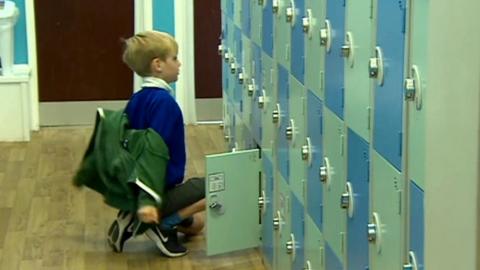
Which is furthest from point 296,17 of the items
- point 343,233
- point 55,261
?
point 55,261

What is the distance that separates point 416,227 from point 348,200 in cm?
41

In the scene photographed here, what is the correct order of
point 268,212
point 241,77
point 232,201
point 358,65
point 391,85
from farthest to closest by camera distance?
point 241,77, point 232,201, point 268,212, point 358,65, point 391,85

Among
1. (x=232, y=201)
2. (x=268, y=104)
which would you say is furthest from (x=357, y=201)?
(x=232, y=201)

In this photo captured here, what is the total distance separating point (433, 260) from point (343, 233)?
1186mm

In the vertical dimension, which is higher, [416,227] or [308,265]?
[416,227]

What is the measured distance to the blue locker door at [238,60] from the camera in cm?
342

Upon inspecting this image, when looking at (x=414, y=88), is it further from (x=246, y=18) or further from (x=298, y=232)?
(x=246, y=18)

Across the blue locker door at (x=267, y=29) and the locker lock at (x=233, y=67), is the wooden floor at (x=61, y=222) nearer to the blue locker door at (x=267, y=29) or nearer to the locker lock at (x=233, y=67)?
the locker lock at (x=233, y=67)

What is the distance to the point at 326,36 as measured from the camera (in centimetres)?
190

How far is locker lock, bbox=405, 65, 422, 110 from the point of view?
1.31 m

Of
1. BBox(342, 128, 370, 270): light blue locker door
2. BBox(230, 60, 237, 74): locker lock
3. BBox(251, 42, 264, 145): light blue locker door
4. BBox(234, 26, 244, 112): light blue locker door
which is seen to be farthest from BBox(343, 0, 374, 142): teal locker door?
BBox(230, 60, 237, 74): locker lock

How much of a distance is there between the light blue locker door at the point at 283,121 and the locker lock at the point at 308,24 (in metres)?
0.31

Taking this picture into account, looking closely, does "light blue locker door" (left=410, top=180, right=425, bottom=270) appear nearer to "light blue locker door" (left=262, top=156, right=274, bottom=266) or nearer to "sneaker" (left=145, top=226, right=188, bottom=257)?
"light blue locker door" (left=262, top=156, right=274, bottom=266)

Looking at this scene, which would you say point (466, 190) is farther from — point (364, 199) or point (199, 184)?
point (199, 184)
